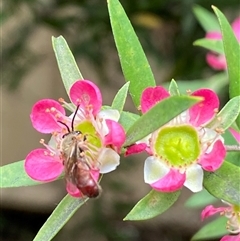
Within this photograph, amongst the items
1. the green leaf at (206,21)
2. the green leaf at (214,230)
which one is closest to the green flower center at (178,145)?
the green leaf at (214,230)

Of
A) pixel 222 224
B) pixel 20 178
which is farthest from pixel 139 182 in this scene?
pixel 20 178

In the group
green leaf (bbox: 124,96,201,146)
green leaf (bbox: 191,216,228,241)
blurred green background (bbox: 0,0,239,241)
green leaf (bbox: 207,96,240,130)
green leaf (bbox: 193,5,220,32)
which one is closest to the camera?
green leaf (bbox: 124,96,201,146)

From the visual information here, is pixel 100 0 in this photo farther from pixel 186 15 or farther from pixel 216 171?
pixel 216 171

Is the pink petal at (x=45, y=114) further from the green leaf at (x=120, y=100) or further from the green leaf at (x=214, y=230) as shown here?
the green leaf at (x=214, y=230)

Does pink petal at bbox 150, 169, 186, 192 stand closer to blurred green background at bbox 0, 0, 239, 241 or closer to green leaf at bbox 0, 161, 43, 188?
green leaf at bbox 0, 161, 43, 188

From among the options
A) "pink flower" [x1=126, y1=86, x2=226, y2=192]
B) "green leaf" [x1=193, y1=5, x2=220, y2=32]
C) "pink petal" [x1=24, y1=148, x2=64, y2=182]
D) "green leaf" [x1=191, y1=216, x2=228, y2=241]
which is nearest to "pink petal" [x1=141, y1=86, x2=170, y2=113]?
"pink flower" [x1=126, y1=86, x2=226, y2=192]
